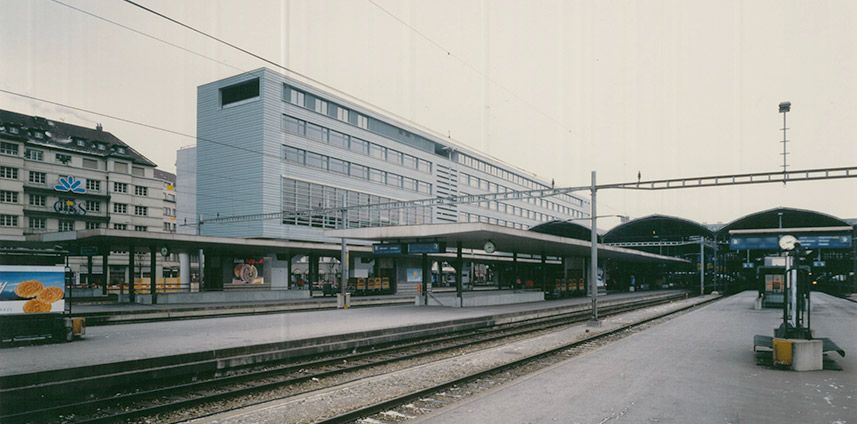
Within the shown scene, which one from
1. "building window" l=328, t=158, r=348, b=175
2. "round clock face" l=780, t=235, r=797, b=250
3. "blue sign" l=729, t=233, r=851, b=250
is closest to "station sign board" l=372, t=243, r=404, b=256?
"blue sign" l=729, t=233, r=851, b=250

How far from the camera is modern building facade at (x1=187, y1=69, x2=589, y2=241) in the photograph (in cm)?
5338

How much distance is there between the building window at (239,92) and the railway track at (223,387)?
43724 millimetres

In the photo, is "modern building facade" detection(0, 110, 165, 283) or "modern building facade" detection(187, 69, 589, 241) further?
"modern building facade" detection(0, 110, 165, 283)

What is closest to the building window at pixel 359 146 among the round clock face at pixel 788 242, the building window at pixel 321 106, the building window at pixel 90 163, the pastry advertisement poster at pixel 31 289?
the building window at pixel 321 106

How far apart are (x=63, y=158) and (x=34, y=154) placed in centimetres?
299

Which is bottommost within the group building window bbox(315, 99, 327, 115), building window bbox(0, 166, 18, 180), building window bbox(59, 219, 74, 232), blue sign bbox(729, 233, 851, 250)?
blue sign bbox(729, 233, 851, 250)

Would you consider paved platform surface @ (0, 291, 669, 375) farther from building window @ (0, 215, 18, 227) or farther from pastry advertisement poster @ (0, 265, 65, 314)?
building window @ (0, 215, 18, 227)

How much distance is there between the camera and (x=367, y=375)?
41.8 ft

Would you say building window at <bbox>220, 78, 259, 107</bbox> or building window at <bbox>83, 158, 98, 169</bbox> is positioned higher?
building window at <bbox>220, 78, 259, 107</bbox>

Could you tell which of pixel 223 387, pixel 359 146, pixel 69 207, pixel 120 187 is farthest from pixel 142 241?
pixel 120 187

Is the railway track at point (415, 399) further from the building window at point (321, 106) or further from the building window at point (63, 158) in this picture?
the building window at point (63, 158)

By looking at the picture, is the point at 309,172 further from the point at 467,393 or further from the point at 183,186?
the point at 467,393

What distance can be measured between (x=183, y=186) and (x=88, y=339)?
69922mm

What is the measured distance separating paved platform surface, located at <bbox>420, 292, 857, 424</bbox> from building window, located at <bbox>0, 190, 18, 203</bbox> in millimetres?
63052
